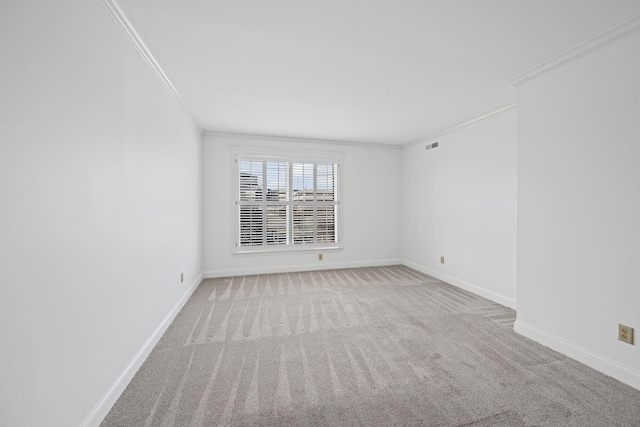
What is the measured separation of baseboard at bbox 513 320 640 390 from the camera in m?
1.79

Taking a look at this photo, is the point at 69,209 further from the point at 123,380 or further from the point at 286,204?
the point at 286,204

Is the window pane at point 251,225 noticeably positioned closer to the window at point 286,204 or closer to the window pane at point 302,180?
the window at point 286,204

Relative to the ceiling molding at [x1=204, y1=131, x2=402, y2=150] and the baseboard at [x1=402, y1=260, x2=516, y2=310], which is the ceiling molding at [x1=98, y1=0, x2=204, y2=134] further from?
the baseboard at [x1=402, y1=260, x2=516, y2=310]

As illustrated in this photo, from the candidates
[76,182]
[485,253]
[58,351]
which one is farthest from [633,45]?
[58,351]

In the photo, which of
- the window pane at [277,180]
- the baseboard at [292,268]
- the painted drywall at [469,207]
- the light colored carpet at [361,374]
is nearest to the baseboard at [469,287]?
the painted drywall at [469,207]

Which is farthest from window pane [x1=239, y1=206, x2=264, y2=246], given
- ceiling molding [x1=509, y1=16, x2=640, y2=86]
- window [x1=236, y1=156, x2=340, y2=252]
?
ceiling molding [x1=509, y1=16, x2=640, y2=86]

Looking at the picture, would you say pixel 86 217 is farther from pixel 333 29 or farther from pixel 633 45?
pixel 633 45

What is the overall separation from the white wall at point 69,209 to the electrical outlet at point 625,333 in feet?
10.8

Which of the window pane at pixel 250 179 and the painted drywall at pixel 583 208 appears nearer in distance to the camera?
the painted drywall at pixel 583 208

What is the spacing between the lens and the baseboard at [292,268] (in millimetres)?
4481

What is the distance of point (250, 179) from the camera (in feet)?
15.3

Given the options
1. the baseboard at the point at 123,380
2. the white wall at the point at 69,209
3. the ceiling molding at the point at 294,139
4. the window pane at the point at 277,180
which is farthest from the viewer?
the window pane at the point at 277,180

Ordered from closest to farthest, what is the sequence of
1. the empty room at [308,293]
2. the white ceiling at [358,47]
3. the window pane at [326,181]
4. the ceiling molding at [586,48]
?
the empty room at [308,293] → the white ceiling at [358,47] → the ceiling molding at [586,48] → the window pane at [326,181]

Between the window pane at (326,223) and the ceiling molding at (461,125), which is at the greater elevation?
the ceiling molding at (461,125)
